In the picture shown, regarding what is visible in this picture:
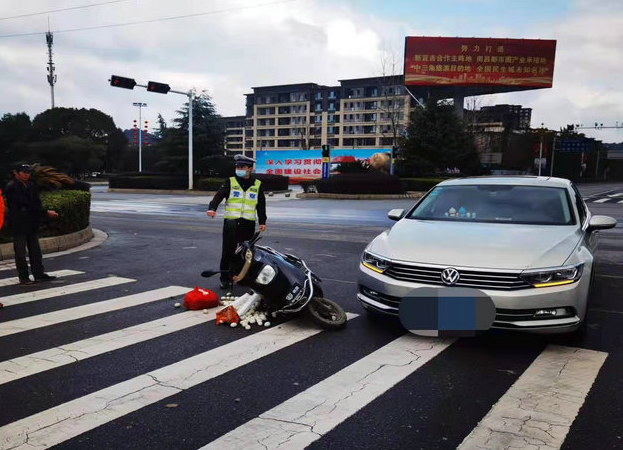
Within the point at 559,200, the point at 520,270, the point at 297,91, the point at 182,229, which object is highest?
the point at 297,91

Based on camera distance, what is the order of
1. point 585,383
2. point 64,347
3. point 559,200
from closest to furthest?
point 585,383 < point 64,347 < point 559,200

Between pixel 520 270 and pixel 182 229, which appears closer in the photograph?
pixel 520 270

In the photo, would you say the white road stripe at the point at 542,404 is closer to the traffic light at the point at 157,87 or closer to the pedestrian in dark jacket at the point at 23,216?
the pedestrian in dark jacket at the point at 23,216

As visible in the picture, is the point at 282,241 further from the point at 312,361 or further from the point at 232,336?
the point at 312,361

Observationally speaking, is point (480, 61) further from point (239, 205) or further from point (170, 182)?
point (239, 205)

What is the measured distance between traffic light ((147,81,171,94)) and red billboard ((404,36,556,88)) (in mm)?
21532

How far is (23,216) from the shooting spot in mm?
7070

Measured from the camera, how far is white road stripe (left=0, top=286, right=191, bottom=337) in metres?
5.26

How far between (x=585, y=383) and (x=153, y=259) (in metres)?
7.40

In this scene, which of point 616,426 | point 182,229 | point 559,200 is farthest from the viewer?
point 182,229

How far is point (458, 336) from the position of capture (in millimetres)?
4762

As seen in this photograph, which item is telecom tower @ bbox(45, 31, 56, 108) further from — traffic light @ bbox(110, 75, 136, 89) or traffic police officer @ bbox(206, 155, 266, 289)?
traffic police officer @ bbox(206, 155, 266, 289)

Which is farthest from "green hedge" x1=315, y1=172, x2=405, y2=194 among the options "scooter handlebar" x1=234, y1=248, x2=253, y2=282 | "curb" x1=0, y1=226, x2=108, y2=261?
"scooter handlebar" x1=234, y1=248, x2=253, y2=282

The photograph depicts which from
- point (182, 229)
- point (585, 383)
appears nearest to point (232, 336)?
point (585, 383)
